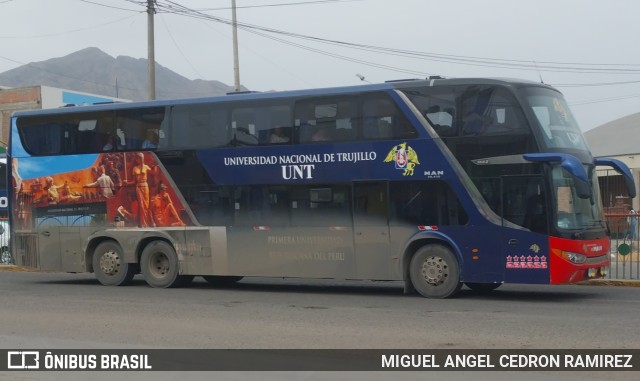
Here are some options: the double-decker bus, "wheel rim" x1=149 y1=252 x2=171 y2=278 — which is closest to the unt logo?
the double-decker bus

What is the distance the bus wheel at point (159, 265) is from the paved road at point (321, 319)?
44 cm

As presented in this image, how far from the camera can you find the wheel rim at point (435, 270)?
1499 centimetres

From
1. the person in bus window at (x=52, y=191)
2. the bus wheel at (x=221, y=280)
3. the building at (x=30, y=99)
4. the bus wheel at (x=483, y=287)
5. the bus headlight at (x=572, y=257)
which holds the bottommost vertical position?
the bus wheel at (x=483, y=287)

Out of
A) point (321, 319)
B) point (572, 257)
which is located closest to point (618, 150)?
point (572, 257)

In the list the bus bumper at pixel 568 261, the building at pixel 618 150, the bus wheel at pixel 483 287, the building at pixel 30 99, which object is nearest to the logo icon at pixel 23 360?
the bus bumper at pixel 568 261

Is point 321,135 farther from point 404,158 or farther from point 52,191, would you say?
point 52,191

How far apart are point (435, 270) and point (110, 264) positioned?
7.66 metres

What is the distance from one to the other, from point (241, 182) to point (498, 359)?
8.79 meters

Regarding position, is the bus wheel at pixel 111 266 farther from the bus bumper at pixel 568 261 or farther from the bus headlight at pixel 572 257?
the bus headlight at pixel 572 257

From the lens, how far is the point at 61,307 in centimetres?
1427

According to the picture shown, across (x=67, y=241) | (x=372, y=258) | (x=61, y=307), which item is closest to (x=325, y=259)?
(x=372, y=258)

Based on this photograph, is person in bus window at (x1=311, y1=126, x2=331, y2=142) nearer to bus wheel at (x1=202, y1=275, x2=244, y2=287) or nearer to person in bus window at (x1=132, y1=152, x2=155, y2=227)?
person in bus window at (x1=132, y1=152, x2=155, y2=227)

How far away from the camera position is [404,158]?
15.2 m

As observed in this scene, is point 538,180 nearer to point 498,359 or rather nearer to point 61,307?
point 498,359
